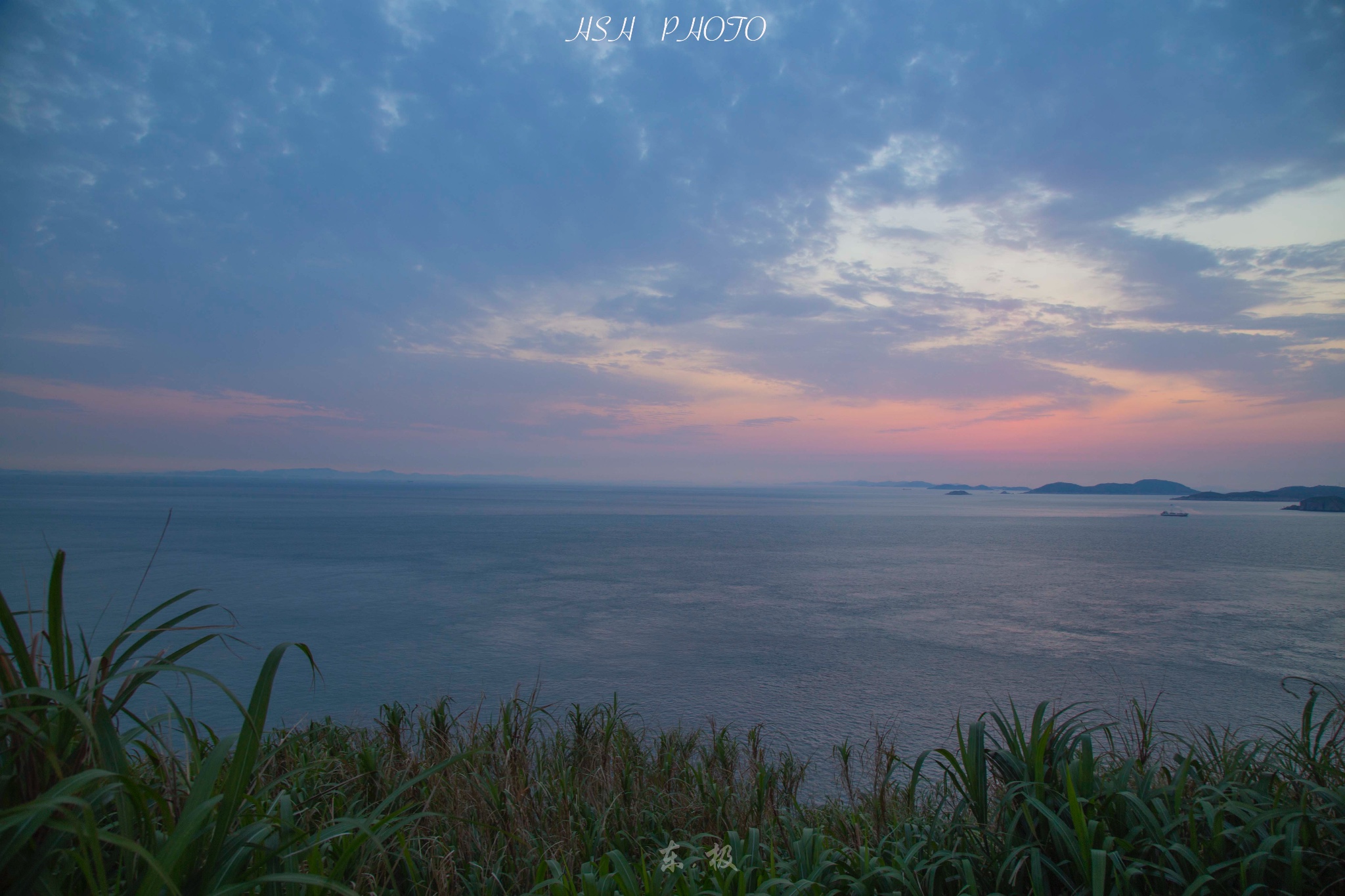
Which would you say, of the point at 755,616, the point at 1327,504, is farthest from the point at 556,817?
the point at 1327,504

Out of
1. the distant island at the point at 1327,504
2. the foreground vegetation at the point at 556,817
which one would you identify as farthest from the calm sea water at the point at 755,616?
the distant island at the point at 1327,504

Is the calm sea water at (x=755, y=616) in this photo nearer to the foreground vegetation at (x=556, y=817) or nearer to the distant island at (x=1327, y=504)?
the foreground vegetation at (x=556, y=817)

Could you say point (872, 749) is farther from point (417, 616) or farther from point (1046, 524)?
point (1046, 524)

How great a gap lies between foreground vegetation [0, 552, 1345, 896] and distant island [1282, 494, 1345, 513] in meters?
173

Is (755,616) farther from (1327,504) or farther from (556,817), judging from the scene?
(1327,504)

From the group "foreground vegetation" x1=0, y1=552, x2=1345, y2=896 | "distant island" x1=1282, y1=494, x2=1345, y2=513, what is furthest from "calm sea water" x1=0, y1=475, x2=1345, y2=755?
"distant island" x1=1282, y1=494, x2=1345, y2=513

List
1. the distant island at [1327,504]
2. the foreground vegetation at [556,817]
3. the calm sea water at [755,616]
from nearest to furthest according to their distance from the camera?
the foreground vegetation at [556,817] → the calm sea water at [755,616] → the distant island at [1327,504]

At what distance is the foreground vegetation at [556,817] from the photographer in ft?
6.98

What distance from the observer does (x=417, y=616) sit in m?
24.2

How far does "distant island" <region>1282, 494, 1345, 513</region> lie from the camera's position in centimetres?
12731

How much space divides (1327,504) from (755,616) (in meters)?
163

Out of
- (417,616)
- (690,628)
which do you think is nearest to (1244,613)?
(690,628)

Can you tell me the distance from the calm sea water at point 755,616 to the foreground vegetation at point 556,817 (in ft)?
2.26

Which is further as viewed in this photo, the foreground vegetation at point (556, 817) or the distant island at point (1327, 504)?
the distant island at point (1327, 504)
